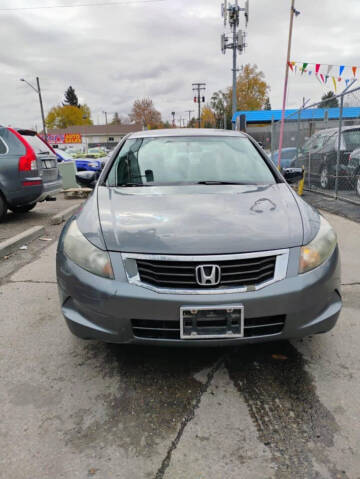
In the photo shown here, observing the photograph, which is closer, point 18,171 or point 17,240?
point 17,240

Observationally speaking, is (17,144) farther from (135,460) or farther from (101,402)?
(135,460)

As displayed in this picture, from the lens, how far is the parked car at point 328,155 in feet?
25.1

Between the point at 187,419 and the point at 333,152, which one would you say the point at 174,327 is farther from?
the point at 333,152

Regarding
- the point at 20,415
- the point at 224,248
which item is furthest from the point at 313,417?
the point at 20,415

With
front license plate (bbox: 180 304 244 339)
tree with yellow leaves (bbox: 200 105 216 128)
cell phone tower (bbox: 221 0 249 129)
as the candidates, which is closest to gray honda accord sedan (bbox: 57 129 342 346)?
front license plate (bbox: 180 304 244 339)

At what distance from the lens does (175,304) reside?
6.13 feet

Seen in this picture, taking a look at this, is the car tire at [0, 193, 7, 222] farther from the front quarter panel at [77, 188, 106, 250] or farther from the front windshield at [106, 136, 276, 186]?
the front quarter panel at [77, 188, 106, 250]

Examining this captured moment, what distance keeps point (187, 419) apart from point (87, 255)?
1003 millimetres

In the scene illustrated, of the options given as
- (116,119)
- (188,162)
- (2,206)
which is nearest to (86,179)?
(188,162)

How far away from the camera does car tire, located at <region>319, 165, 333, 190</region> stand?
8.93 meters

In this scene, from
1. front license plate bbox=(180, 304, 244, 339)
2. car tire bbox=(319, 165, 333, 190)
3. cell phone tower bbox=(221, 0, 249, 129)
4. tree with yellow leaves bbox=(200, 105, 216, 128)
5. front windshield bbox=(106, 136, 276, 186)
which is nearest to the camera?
front license plate bbox=(180, 304, 244, 339)

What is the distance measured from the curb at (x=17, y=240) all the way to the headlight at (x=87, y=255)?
9.33 ft

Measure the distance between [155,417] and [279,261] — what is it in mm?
1018

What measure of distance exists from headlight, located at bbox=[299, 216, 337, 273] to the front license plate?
1.43ft
